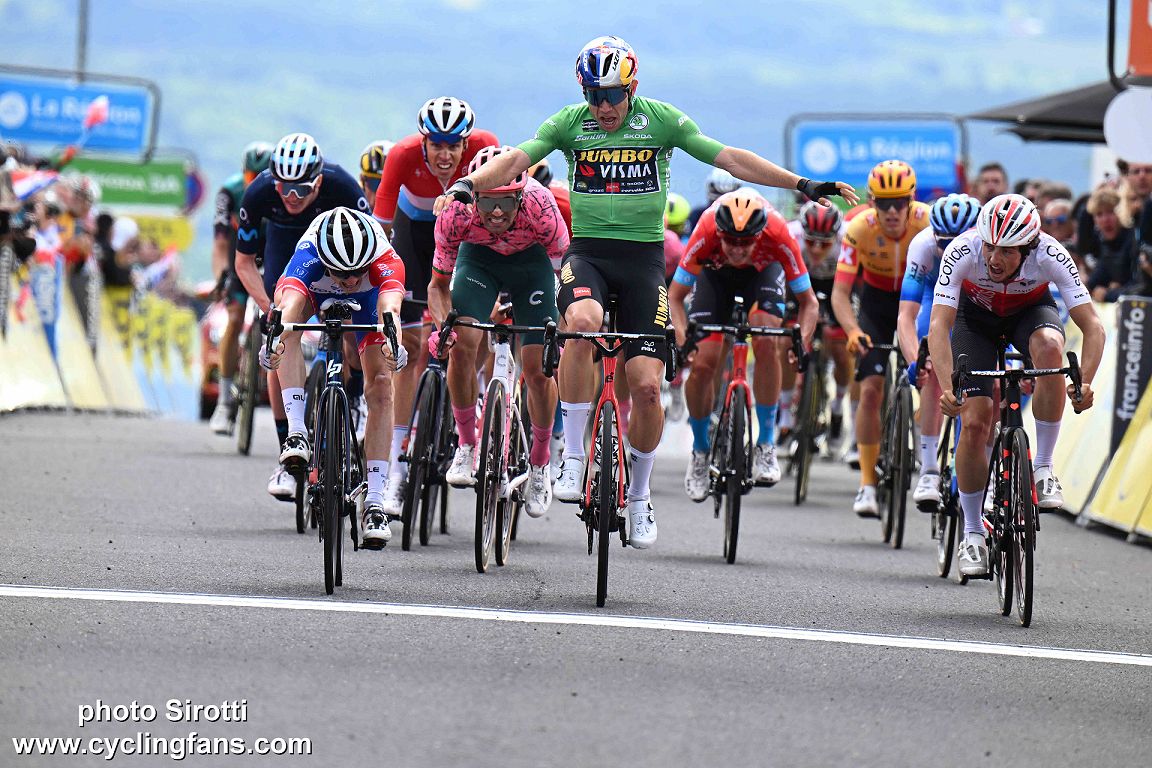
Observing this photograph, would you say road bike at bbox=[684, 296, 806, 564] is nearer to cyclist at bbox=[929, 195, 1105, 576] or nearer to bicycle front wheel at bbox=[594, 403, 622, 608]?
cyclist at bbox=[929, 195, 1105, 576]

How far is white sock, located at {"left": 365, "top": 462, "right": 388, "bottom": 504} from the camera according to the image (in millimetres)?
9641

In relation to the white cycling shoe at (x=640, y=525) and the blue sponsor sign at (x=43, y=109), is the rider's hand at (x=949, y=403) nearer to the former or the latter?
the white cycling shoe at (x=640, y=525)

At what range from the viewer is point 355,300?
9844 millimetres

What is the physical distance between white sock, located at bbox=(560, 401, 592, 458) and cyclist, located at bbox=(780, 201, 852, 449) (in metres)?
6.14

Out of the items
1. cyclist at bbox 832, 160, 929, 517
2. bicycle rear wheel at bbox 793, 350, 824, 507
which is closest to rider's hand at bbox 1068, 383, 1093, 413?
cyclist at bbox 832, 160, 929, 517

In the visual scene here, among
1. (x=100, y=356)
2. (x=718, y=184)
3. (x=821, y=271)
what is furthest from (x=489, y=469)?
(x=100, y=356)

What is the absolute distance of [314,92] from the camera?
132 meters

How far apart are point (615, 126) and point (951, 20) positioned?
17579 centimetres

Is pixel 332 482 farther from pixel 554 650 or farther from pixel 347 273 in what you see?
pixel 554 650

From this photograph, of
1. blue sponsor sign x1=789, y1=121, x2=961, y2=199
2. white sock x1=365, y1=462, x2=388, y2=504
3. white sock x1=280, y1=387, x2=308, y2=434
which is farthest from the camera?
blue sponsor sign x1=789, y1=121, x2=961, y2=199

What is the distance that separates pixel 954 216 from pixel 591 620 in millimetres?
4361

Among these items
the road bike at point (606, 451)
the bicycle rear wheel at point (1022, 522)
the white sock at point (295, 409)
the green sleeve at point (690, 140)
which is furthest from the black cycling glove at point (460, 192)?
the bicycle rear wheel at point (1022, 522)

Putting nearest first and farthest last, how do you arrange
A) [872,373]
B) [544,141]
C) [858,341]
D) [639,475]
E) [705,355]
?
[544,141] → [639,475] → [858,341] → [705,355] → [872,373]

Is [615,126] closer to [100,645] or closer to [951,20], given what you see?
[100,645]
